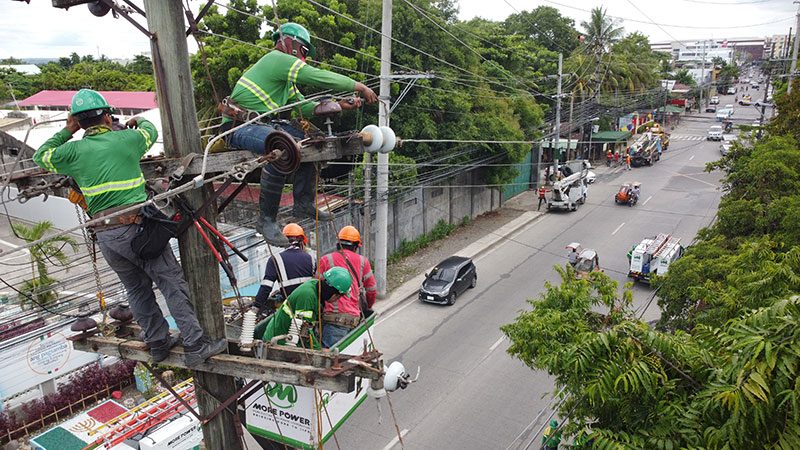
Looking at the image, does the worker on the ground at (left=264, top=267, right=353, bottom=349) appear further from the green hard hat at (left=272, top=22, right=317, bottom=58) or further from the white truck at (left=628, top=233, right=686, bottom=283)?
the white truck at (left=628, top=233, right=686, bottom=283)

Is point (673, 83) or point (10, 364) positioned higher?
point (673, 83)

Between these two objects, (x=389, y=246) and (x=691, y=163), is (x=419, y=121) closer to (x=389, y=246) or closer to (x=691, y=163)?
(x=389, y=246)

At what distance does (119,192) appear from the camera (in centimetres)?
347

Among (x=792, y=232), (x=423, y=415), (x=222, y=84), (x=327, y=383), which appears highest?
(x=222, y=84)

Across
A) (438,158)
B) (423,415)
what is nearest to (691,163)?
(438,158)

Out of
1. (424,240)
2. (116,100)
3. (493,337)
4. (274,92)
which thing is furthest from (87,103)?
(116,100)

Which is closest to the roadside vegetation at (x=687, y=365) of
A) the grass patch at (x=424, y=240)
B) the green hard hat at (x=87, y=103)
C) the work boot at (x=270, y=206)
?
the work boot at (x=270, y=206)

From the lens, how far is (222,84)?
60.3 feet

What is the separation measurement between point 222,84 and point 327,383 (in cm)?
1694

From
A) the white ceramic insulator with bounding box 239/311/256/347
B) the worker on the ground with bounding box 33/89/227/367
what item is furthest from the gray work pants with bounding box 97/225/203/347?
the white ceramic insulator with bounding box 239/311/256/347

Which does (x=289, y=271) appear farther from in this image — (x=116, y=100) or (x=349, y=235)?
(x=116, y=100)

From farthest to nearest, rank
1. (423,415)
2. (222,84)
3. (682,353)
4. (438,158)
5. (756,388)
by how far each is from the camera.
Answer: (438,158) → (222,84) → (423,415) → (682,353) → (756,388)

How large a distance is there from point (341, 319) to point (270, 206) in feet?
4.97

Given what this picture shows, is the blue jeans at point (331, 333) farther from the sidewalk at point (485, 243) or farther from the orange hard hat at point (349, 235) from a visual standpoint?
the sidewalk at point (485, 243)
